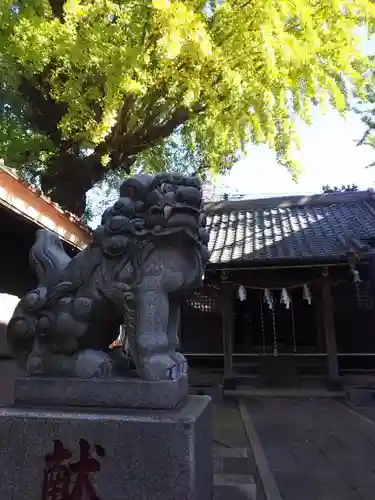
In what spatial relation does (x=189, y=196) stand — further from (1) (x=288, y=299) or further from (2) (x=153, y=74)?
(1) (x=288, y=299)

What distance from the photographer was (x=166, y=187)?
99.3 inches

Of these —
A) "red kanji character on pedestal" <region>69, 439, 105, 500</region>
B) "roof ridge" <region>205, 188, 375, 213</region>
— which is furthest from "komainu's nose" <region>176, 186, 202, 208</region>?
"roof ridge" <region>205, 188, 375, 213</region>

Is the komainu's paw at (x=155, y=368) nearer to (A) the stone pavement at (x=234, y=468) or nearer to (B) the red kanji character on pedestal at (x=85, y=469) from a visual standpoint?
(B) the red kanji character on pedestal at (x=85, y=469)

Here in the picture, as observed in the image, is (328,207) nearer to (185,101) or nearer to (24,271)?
(185,101)

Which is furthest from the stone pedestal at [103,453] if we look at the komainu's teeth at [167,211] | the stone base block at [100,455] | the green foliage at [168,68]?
the green foliage at [168,68]

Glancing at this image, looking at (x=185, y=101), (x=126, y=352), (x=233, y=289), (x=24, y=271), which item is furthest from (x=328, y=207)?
(x=126, y=352)

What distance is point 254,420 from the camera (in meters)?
6.63

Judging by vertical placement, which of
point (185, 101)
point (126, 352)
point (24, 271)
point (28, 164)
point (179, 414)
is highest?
point (185, 101)

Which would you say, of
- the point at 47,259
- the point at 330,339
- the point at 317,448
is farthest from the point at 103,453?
the point at 330,339

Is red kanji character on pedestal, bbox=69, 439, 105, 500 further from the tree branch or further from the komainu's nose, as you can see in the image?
the tree branch

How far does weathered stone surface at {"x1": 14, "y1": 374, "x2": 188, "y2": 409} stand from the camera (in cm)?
225

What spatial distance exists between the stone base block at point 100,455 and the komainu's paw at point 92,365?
0.77 ft

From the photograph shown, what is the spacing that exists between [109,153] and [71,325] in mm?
6531

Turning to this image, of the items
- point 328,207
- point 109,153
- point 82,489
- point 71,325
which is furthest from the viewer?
point 328,207
